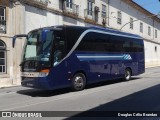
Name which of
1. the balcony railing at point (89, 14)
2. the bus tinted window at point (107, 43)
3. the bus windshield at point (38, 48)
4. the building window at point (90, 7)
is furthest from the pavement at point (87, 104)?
the building window at point (90, 7)

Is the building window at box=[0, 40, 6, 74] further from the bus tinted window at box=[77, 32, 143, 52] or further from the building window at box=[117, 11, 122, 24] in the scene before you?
the building window at box=[117, 11, 122, 24]

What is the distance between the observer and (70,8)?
94.7 feet

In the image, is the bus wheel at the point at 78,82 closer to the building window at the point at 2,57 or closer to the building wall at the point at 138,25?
the building window at the point at 2,57

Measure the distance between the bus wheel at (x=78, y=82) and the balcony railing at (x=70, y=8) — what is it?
43.7 feet

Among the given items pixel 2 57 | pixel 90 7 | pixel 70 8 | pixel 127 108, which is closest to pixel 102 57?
pixel 127 108

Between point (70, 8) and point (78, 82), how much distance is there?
599 inches

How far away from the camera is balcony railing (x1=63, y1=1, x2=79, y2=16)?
27.7 m

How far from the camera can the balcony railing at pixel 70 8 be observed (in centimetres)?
2766

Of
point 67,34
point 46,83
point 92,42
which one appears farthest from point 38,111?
point 92,42

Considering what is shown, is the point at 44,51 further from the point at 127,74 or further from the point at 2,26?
the point at 2,26

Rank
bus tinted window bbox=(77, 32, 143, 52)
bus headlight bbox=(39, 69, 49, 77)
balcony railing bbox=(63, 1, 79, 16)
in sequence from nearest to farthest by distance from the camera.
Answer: bus headlight bbox=(39, 69, 49, 77), bus tinted window bbox=(77, 32, 143, 52), balcony railing bbox=(63, 1, 79, 16)

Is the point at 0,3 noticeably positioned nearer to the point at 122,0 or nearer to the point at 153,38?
the point at 122,0

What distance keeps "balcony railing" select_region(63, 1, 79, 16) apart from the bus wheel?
43.7 ft

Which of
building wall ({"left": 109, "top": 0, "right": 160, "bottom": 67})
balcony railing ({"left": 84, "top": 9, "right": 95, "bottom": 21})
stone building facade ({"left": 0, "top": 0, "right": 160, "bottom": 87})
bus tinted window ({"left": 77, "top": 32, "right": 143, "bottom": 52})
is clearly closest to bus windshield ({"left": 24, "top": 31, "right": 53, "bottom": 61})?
bus tinted window ({"left": 77, "top": 32, "right": 143, "bottom": 52})
